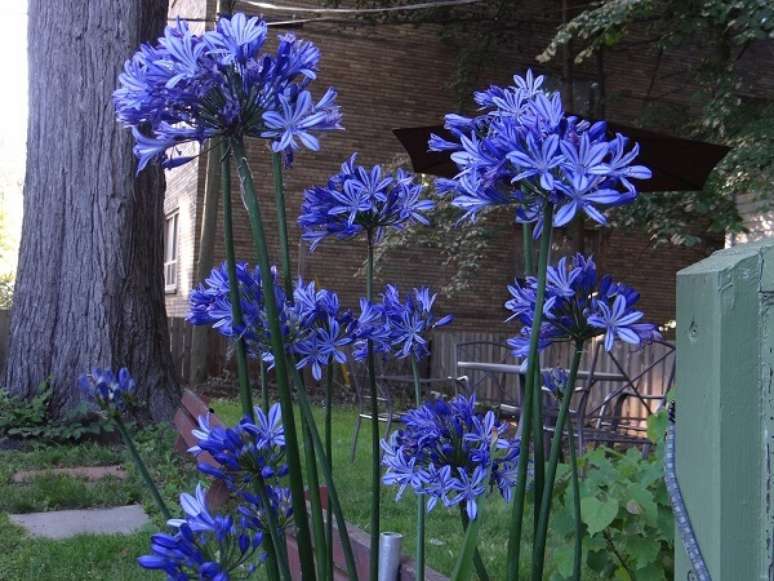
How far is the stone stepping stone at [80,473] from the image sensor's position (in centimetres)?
562

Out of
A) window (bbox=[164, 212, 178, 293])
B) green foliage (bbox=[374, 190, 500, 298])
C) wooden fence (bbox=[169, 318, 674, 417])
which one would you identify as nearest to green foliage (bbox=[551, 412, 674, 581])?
wooden fence (bbox=[169, 318, 674, 417])

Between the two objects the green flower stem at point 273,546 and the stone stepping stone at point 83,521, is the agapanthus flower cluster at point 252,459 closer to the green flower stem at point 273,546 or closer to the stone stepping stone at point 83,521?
the green flower stem at point 273,546

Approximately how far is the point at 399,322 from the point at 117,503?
158 inches

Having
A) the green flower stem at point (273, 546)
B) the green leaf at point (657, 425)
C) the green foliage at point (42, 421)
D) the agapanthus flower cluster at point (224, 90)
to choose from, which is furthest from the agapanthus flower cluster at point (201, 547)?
the green foliage at point (42, 421)

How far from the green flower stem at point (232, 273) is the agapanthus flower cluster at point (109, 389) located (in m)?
0.29

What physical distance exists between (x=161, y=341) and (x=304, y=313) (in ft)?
19.4

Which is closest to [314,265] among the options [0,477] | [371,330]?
[0,477]

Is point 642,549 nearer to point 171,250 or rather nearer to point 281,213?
point 281,213

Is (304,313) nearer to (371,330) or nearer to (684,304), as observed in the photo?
(371,330)

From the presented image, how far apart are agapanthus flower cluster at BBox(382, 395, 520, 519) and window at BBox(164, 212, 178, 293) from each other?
15.9 metres

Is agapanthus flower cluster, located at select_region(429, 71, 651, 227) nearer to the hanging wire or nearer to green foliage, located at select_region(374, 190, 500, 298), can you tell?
the hanging wire

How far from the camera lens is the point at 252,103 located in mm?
1241

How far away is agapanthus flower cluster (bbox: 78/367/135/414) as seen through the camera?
4.70 ft

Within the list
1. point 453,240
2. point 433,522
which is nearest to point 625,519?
point 433,522
